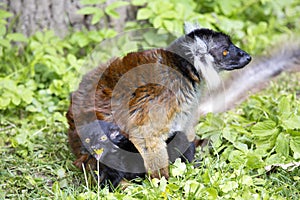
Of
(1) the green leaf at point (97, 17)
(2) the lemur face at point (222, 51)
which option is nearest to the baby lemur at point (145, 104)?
(2) the lemur face at point (222, 51)

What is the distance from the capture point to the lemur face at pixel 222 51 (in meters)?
4.56

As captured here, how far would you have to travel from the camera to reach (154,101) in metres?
4.35

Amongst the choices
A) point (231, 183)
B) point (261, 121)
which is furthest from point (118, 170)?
point (261, 121)

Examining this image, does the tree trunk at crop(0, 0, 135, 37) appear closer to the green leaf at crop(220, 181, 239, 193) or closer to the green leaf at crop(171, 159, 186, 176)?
the green leaf at crop(171, 159, 186, 176)

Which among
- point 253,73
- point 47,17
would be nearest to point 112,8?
point 47,17

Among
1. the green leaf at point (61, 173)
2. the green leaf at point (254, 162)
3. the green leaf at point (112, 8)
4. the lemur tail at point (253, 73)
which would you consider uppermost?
the green leaf at point (112, 8)

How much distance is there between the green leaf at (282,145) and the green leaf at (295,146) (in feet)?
0.14

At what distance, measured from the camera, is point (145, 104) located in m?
4.33

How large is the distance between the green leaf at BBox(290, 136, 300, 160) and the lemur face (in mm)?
776

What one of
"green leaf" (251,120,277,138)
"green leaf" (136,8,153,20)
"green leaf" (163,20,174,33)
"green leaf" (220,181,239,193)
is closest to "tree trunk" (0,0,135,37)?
"green leaf" (136,8,153,20)

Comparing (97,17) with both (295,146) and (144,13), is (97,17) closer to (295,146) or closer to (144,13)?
(144,13)

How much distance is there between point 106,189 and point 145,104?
2.41ft

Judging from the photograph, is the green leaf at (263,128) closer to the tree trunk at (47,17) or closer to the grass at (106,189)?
the grass at (106,189)

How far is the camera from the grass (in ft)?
13.4
